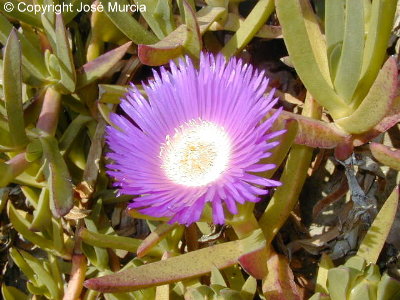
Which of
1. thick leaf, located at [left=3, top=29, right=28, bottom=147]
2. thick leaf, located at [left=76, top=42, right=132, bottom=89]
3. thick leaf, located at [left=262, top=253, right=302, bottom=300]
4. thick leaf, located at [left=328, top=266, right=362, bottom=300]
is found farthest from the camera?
thick leaf, located at [left=76, top=42, right=132, bottom=89]

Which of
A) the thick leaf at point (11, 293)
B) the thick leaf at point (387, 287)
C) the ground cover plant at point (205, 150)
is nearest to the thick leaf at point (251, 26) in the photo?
the ground cover plant at point (205, 150)

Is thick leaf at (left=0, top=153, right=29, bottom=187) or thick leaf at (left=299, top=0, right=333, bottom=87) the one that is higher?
thick leaf at (left=299, top=0, right=333, bottom=87)

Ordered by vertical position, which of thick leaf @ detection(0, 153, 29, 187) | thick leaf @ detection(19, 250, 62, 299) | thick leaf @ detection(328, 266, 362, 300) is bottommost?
thick leaf @ detection(19, 250, 62, 299)

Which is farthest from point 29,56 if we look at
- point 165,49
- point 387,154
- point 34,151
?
point 387,154

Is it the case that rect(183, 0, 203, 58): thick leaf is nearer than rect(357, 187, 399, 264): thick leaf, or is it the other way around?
rect(357, 187, 399, 264): thick leaf

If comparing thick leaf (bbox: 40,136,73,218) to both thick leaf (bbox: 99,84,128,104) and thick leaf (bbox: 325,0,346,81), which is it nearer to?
thick leaf (bbox: 99,84,128,104)

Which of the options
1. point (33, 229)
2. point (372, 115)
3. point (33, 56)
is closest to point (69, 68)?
point (33, 56)

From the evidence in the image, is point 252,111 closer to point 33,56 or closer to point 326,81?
point 326,81

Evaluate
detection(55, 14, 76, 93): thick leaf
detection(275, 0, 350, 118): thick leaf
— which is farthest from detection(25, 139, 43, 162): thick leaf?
detection(275, 0, 350, 118): thick leaf
